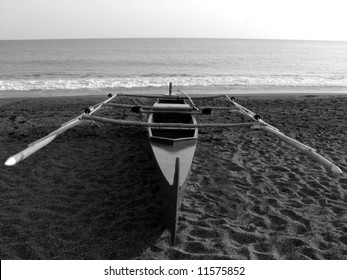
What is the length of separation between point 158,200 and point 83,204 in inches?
37.8

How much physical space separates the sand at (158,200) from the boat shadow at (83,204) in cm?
1

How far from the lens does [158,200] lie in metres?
3.84

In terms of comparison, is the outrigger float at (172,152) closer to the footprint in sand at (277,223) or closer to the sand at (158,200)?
the sand at (158,200)

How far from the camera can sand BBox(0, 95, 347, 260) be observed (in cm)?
297

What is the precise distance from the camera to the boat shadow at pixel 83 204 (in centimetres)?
296

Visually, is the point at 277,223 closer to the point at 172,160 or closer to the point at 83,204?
the point at 172,160

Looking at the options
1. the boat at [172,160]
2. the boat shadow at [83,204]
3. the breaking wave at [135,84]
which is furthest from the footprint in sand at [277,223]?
the breaking wave at [135,84]

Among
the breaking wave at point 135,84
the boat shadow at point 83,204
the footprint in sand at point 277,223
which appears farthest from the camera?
the breaking wave at point 135,84

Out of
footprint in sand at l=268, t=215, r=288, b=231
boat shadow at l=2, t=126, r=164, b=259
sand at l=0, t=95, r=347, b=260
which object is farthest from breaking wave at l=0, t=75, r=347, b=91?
footprint in sand at l=268, t=215, r=288, b=231

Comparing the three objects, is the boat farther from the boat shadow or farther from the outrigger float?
the boat shadow

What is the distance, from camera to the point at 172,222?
9.16 ft

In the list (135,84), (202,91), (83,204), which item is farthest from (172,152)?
(135,84)

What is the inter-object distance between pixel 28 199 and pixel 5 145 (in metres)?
2.63

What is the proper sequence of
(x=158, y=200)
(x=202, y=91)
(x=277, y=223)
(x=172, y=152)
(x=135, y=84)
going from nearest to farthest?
(x=277, y=223) < (x=172, y=152) < (x=158, y=200) < (x=202, y=91) < (x=135, y=84)
